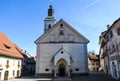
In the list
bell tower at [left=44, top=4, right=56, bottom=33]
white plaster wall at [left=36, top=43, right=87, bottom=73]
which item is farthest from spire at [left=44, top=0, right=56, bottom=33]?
white plaster wall at [left=36, top=43, right=87, bottom=73]

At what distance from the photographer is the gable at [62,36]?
3500cm

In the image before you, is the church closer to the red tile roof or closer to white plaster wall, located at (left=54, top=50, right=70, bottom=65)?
white plaster wall, located at (left=54, top=50, right=70, bottom=65)

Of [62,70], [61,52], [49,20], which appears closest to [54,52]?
[61,52]

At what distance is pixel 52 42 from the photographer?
34.9 metres

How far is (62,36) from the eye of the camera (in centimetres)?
3534

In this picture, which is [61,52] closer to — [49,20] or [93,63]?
[49,20]

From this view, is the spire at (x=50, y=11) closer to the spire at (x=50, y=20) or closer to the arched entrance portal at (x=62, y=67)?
the spire at (x=50, y=20)

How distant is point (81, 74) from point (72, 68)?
241cm

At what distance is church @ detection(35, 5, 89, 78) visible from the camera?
109 ft

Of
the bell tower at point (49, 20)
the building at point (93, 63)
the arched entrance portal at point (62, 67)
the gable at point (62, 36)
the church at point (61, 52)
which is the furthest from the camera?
the building at point (93, 63)

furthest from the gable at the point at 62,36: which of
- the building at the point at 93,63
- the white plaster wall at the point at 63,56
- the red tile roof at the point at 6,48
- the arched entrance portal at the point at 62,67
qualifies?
the building at the point at 93,63

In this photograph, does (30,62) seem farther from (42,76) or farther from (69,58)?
(69,58)

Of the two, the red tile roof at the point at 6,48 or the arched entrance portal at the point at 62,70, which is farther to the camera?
the arched entrance portal at the point at 62,70

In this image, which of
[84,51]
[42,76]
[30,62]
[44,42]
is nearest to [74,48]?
[84,51]
